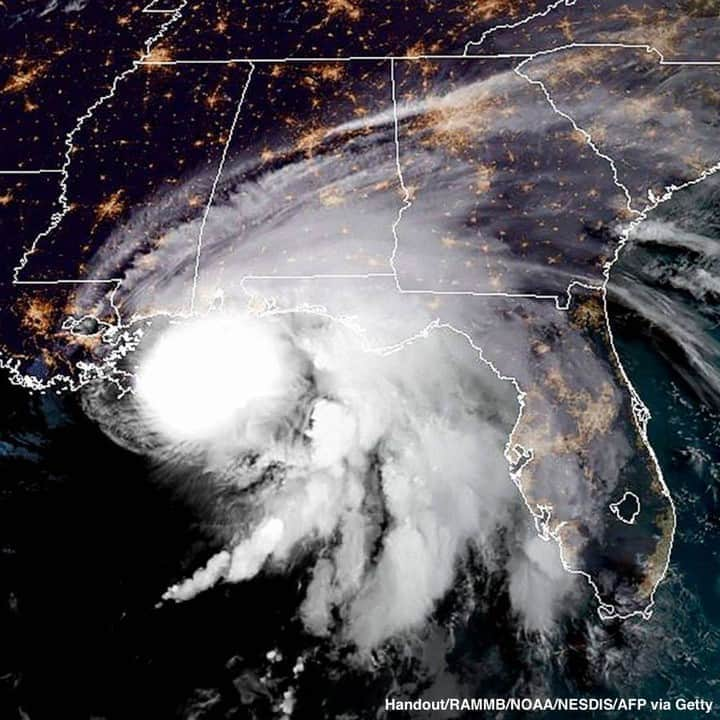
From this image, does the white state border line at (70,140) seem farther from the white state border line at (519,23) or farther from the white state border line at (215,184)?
the white state border line at (519,23)

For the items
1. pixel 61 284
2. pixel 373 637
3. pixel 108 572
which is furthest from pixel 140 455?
pixel 373 637

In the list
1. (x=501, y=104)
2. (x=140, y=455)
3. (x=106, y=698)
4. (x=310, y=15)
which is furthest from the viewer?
(x=310, y=15)

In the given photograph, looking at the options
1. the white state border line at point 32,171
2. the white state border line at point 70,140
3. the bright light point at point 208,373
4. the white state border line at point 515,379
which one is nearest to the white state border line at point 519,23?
the white state border line at point 515,379

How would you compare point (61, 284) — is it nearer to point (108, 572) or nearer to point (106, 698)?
point (108, 572)

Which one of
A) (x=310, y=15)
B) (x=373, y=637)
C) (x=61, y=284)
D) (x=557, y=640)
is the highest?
(x=310, y=15)

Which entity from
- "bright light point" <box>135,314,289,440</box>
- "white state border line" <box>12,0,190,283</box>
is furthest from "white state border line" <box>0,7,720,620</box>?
"bright light point" <box>135,314,289,440</box>

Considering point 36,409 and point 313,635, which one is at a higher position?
point 36,409

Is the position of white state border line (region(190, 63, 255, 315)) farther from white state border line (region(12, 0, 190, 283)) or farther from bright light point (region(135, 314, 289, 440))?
white state border line (region(12, 0, 190, 283))
